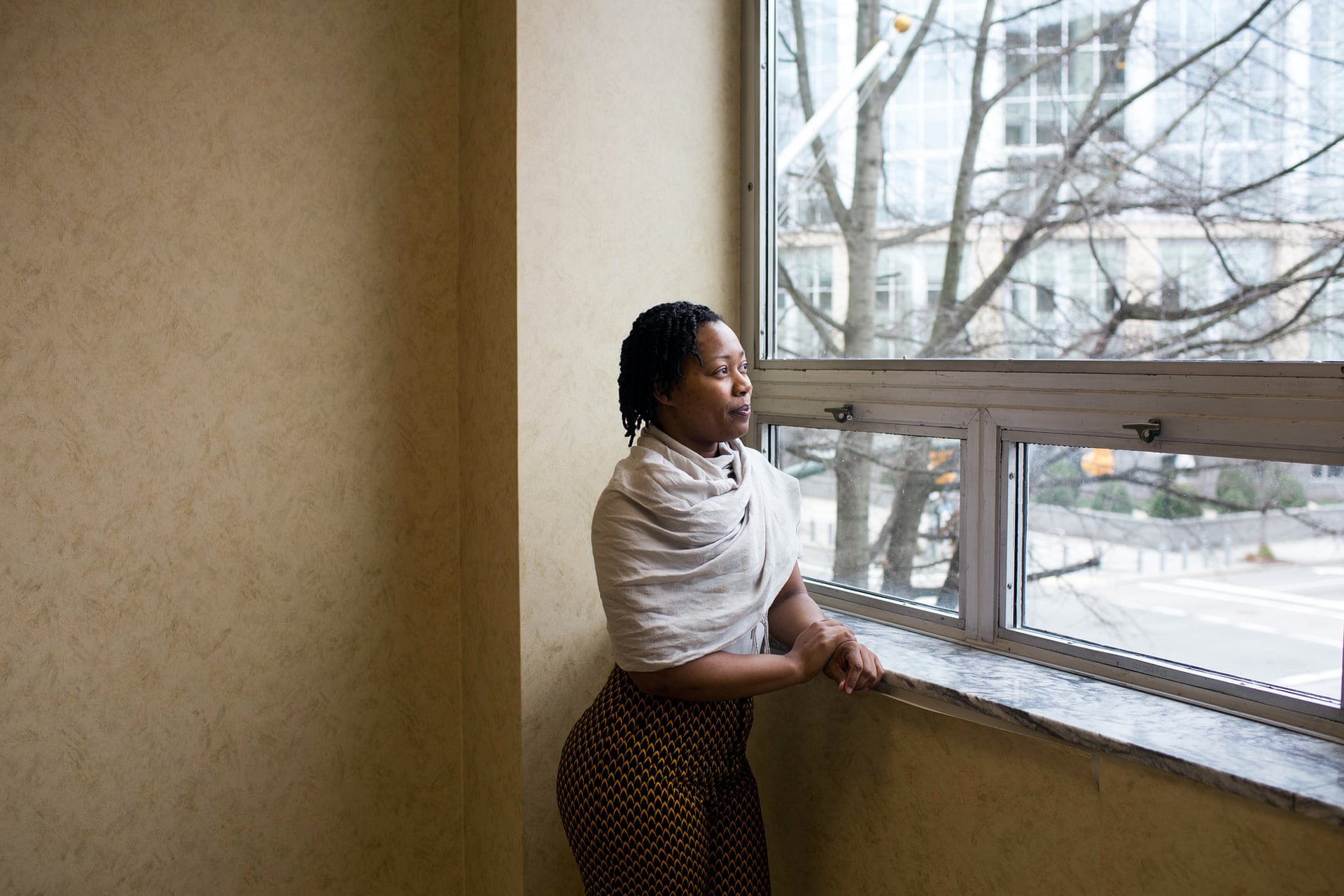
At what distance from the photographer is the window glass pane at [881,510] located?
1656 millimetres

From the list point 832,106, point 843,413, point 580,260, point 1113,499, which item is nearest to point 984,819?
point 1113,499

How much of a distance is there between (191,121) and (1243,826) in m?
1.94

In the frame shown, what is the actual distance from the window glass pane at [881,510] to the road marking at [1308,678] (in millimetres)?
511

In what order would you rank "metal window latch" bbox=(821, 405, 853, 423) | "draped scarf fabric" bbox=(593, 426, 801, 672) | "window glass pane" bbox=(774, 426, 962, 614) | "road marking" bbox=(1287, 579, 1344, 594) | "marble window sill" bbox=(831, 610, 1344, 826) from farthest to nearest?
"metal window latch" bbox=(821, 405, 853, 423)
"window glass pane" bbox=(774, 426, 962, 614)
"draped scarf fabric" bbox=(593, 426, 801, 672)
"road marking" bbox=(1287, 579, 1344, 594)
"marble window sill" bbox=(831, 610, 1344, 826)

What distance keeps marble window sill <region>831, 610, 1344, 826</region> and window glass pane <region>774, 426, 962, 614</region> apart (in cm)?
16

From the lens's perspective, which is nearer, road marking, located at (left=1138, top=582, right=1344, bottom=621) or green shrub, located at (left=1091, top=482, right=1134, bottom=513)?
road marking, located at (left=1138, top=582, right=1344, bottom=621)

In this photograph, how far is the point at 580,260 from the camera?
1.76m

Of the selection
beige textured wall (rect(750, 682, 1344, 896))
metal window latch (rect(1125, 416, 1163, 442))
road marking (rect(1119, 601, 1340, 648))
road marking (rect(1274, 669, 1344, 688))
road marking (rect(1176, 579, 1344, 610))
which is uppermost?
metal window latch (rect(1125, 416, 1163, 442))

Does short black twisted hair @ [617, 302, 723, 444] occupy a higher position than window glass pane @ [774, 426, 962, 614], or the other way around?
short black twisted hair @ [617, 302, 723, 444]

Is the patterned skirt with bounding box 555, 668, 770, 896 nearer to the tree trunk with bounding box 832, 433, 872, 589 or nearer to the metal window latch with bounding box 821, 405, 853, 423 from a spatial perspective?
the tree trunk with bounding box 832, 433, 872, 589

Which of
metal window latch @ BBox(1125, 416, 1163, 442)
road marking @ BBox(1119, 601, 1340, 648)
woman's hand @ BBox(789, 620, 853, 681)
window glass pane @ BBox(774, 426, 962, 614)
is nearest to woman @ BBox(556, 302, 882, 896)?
woman's hand @ BBox(789, 620, 853, 681)

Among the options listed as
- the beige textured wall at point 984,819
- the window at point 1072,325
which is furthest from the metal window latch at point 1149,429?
the beige textured wall at point 984,819

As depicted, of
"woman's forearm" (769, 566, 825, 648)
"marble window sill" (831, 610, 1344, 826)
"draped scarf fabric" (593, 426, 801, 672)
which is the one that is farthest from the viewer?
"woman's forearm" (769, 566, 825, 648)

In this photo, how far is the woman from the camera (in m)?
1.33
